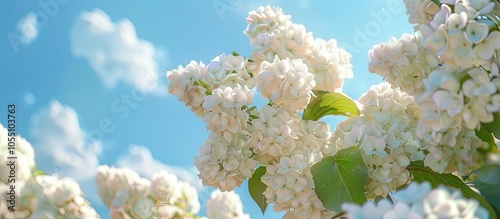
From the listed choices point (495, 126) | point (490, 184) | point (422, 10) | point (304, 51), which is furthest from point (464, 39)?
point (304, 51)

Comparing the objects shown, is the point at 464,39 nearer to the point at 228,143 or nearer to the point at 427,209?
the point at 427,209

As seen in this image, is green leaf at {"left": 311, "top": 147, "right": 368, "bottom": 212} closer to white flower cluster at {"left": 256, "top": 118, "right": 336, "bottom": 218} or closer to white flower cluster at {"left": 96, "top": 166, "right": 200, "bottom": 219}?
white flower cluster at {"left": 256, "top": 118, "right": 336, "bottom": 218}

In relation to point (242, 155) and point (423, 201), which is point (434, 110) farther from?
point (242, 155)

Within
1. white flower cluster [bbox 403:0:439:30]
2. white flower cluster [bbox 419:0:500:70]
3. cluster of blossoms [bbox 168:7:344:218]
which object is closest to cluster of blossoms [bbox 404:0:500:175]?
white flower cluster [bbox 419:0:500:70]

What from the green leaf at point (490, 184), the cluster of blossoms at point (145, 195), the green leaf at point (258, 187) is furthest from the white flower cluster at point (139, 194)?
the green leaf at point (490, 184)

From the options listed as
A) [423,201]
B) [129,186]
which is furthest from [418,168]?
[423,201]

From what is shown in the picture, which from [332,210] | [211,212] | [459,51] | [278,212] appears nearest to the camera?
[459,51]
